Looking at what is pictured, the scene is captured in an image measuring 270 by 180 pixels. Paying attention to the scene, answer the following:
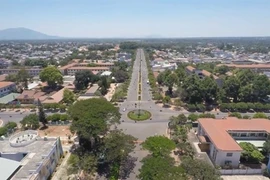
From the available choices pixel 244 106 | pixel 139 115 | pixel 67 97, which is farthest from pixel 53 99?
pixel 244 106

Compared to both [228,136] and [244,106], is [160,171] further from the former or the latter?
[244,106]

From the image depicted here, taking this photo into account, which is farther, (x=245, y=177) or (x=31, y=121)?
(x=31, y=121)

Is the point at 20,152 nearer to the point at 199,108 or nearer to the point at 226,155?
the point at 226,155

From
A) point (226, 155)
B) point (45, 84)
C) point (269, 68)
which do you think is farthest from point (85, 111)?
point (269, 68)

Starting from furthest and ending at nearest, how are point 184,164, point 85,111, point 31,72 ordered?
point 31,72, point 85,111, point 184,164

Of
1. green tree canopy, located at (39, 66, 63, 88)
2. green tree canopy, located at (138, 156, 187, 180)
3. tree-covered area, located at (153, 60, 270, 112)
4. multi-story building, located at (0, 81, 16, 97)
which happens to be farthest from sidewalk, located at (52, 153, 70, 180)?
multi-story building, located at (0, 81, 16, 97)

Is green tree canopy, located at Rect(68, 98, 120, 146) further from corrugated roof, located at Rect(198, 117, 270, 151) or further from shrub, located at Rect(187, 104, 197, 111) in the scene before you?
shrub, located at Rect(187, 104, 197, 111)
